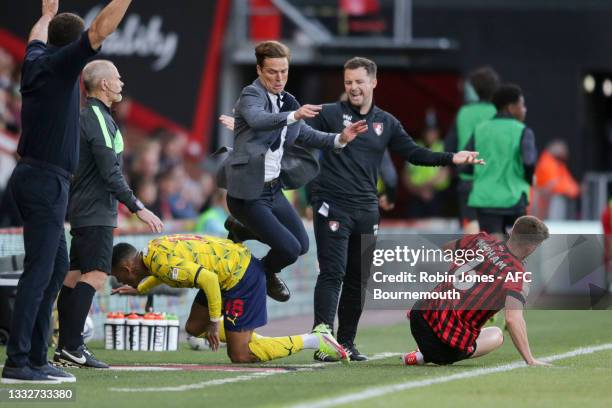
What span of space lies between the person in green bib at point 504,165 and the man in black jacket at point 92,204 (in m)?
4.35

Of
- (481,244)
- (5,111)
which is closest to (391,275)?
(481,244)

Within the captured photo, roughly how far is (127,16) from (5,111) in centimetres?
417

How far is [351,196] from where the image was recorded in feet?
39.7

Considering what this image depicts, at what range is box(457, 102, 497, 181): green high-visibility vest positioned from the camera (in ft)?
51.8

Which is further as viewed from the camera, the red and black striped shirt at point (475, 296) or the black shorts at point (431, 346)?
the black shorts at point (431, 346)

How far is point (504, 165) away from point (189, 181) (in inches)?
376

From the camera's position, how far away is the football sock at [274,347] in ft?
37.0

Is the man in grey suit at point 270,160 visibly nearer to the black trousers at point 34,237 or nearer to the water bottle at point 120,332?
the black trousers at point 34,237

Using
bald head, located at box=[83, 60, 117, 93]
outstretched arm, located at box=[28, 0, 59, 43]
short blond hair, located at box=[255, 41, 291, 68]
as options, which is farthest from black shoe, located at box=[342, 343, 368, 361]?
outstretched arm, located at box=[28, 0, 59, 43]

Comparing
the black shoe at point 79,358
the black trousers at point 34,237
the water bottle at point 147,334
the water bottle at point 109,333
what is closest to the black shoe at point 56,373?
the black trousers at point 34,237

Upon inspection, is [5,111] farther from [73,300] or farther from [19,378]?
[19,378]

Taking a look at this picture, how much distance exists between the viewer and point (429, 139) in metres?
26.2

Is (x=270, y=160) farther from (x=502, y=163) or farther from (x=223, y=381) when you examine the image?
(x=502, y=163)

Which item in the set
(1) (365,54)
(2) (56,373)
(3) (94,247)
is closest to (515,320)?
(3) (94,247)
